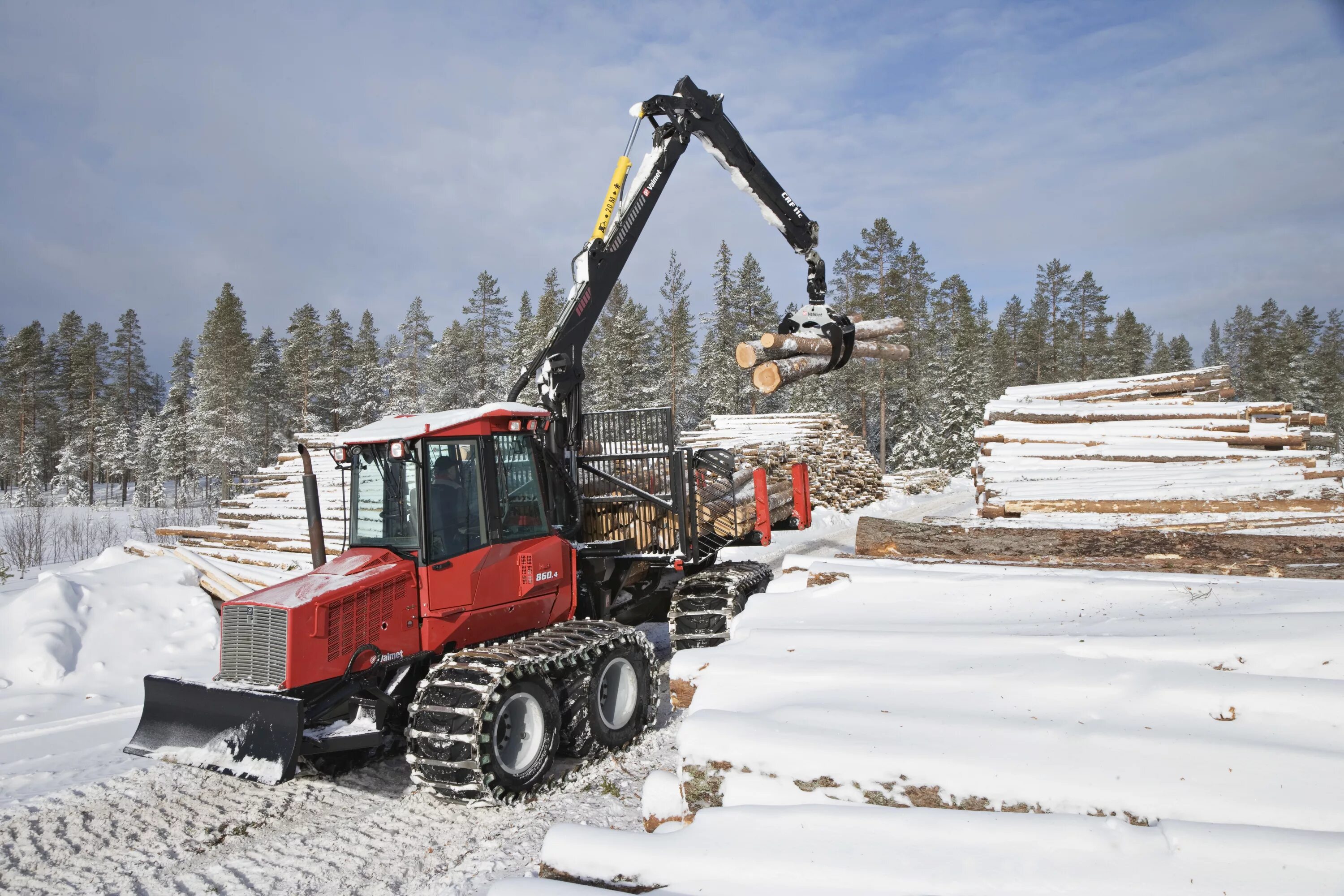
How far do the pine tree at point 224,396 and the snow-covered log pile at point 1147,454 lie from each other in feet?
124

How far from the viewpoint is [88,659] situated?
25.7ft

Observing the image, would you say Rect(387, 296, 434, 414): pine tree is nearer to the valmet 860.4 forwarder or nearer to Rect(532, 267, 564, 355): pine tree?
Rect(532, 267, 564, 355): pine tree

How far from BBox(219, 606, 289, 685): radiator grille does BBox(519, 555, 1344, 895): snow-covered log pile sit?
2.98 m

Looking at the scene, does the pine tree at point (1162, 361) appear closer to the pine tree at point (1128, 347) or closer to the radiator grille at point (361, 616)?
the pine tree at point (1128, 347)

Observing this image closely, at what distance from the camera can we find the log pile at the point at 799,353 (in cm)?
630

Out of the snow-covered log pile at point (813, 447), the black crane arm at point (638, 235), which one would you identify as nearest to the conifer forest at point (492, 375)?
the snow-covered log pile at point (813, 447)

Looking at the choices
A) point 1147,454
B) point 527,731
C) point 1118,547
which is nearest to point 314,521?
point 527,731

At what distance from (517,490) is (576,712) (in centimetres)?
177

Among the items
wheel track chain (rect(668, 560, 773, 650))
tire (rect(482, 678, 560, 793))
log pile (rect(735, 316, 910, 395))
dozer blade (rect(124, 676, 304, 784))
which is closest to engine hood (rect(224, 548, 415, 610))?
dozer blade (rect(124, 676, 304, 784))

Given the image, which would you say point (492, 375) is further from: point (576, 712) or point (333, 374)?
point (576, 712)

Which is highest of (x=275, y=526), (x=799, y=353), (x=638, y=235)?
(x=638, y=235)

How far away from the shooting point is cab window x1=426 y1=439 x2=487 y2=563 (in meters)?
5.48

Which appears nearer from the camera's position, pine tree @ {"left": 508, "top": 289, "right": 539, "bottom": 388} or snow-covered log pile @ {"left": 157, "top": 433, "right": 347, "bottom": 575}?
snow-covered log pile @ {"left": 157, "top": 433, "right": 347, "bottom": 575}

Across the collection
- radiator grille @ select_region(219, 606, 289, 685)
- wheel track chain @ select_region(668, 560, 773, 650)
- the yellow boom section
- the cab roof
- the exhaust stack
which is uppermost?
the yellow boom section
